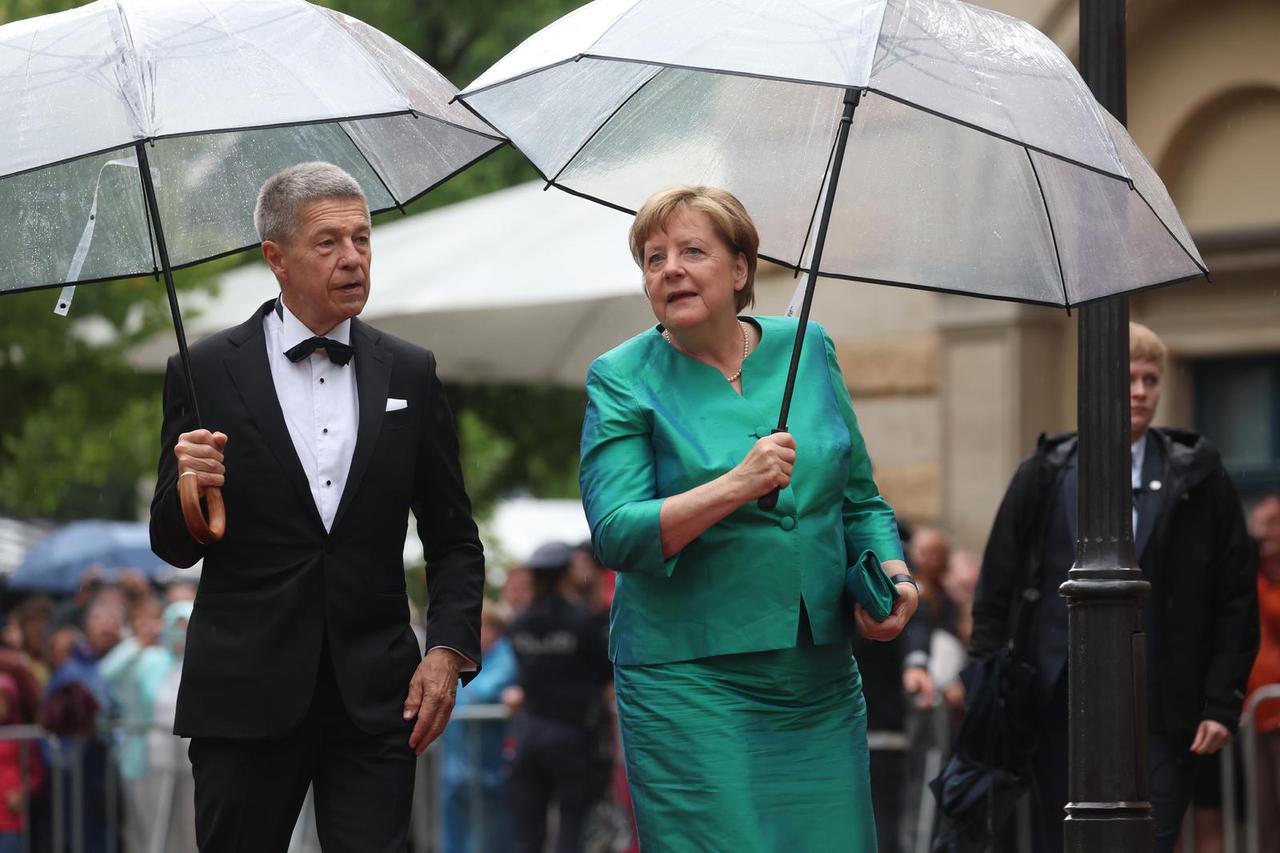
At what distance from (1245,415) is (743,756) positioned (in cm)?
800

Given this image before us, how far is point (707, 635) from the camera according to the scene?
190 inches

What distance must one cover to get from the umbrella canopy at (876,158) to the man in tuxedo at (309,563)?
2.24 ft

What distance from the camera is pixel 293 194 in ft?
16.6

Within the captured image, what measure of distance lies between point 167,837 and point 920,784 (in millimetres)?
5028

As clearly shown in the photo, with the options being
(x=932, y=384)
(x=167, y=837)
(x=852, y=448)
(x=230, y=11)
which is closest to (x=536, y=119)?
(x=230, y=11)

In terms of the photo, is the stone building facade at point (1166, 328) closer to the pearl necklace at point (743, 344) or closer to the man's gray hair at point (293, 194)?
the pearl necklace at point (743, 344)

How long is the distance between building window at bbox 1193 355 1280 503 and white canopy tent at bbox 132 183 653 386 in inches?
137

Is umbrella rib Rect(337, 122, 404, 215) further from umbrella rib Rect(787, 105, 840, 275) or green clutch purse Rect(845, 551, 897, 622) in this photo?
green clutch purse Rect(845, 551, 897, 622)

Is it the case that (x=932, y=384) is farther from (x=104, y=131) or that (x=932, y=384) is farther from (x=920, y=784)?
(x=104, y=131)

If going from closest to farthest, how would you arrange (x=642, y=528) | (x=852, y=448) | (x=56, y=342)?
(x=642, y=528) → (x=852, y=448) → (x=56, y=342)

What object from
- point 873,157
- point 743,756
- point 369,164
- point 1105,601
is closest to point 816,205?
point 873,157

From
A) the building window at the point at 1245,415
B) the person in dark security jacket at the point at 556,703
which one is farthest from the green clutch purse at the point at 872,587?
the building window at the point at 1245,415

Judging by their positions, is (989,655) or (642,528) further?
(989,655)

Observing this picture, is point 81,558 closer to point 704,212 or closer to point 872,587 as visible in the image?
point 704,212
